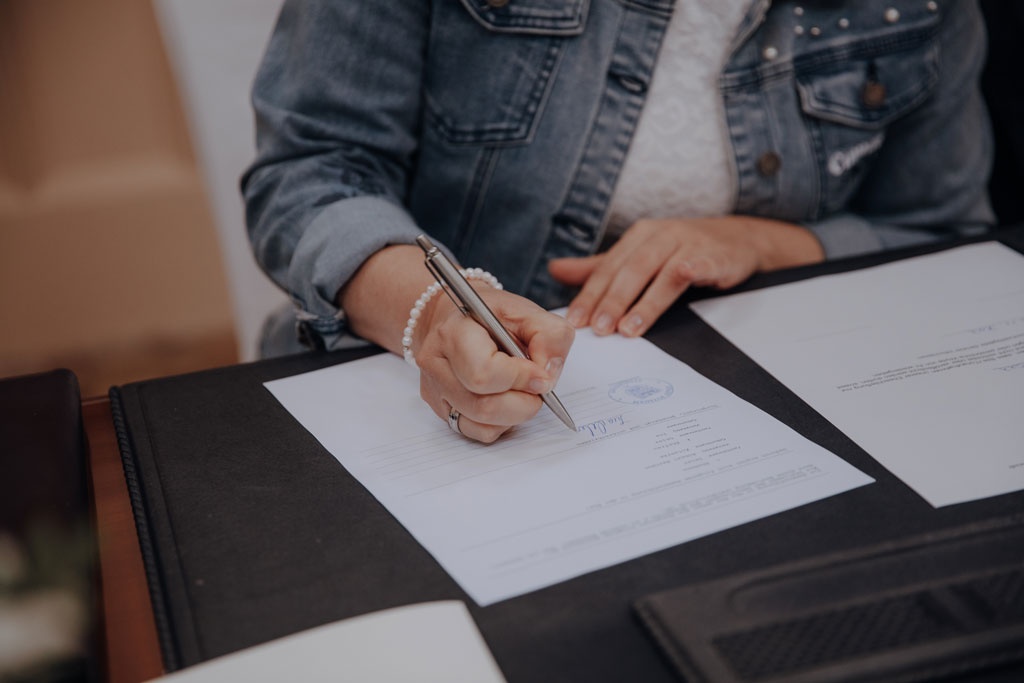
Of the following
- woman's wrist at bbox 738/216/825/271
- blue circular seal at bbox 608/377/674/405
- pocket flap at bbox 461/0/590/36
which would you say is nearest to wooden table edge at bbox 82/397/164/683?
blue circular seal at bbox 608/377/674/405

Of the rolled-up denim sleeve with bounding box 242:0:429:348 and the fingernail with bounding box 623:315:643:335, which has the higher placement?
the rolled-up denim sleeve with bounding box 242:0:429:348

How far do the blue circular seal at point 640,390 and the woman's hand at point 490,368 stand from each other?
2.2 inches

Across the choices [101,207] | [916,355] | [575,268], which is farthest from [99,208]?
[916,355]

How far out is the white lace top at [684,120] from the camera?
2.42 feet

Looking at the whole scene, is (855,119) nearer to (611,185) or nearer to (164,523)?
(611,185)

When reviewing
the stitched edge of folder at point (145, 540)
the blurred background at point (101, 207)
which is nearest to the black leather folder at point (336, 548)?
the stitched edge of folder at point (145, 540)

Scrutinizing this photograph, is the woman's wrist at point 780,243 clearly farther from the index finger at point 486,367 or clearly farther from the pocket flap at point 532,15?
the index finger at point 486,367

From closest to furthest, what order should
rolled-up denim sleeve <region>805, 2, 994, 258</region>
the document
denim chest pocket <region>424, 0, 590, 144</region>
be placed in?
the document, denim chest pocket <region>424, 0, 590, 144</region>, rolled-up denim sleeve <region>805, 2, 994, 258</region>

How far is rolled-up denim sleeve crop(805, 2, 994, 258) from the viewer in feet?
2.66

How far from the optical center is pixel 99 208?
1800 mm

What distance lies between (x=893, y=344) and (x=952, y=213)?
37 centimetres

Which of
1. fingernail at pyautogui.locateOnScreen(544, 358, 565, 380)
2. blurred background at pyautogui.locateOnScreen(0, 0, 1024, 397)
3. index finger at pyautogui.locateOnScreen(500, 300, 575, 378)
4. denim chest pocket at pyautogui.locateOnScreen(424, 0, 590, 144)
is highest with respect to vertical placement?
denim chest pocket at pyautogui.locateOnScreen(424, 0, 590, 144)

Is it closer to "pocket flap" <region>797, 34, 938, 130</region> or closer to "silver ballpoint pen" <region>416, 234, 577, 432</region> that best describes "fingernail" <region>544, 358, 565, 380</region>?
"silver ballpoint pen" <region>416, 234, 577, 432</region>

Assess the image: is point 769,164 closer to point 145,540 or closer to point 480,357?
point 480,357
